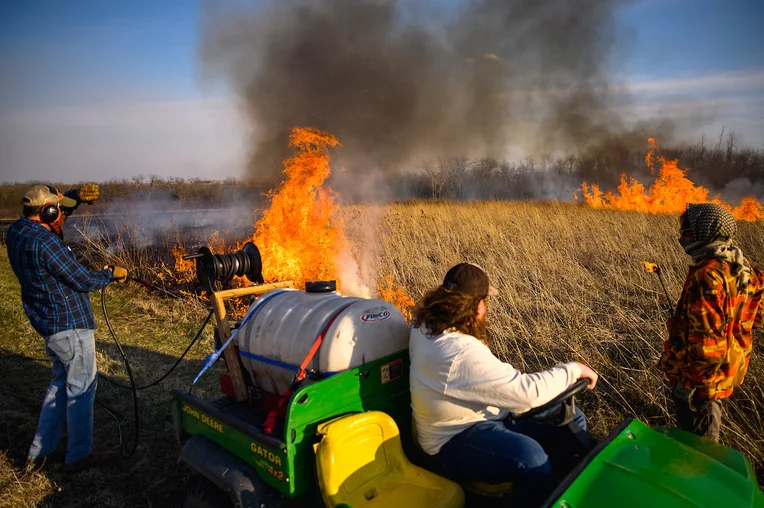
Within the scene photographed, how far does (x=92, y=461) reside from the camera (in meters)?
4.29

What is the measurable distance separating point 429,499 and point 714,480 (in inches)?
51.6

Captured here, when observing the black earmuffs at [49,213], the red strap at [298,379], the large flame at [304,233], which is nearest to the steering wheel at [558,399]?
the red strap at [298,379]

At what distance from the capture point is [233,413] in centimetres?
326

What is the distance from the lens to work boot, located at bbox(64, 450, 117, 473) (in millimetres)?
4199

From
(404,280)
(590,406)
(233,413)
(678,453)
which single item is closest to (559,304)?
(590,406)

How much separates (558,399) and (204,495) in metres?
2.15

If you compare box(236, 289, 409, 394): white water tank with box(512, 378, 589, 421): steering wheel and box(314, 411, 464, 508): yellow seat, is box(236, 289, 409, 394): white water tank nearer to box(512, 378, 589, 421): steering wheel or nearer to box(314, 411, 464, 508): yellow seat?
box(314, 411, 464, 508): yellow seat

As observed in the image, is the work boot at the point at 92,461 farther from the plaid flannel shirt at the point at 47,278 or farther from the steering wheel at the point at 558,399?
the steering wheel at the point at 558,399

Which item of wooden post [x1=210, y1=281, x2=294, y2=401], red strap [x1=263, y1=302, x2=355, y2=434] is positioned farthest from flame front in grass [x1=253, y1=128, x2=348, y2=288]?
red strap [x1=263, y1=302, x2=355, y2=434]

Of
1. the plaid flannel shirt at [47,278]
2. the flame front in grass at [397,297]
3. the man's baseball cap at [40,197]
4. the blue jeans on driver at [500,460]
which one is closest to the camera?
the blue jeans on driver at [500,460]

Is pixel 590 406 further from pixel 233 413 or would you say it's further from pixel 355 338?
pixel 233 413

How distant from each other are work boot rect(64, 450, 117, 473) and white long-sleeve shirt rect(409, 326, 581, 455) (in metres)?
3.17

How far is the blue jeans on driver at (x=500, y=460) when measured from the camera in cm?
239

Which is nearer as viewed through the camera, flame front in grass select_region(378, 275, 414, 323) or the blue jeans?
the blue jeans
